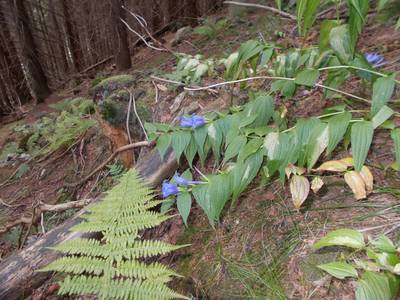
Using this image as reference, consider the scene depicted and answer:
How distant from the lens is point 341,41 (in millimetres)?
1530

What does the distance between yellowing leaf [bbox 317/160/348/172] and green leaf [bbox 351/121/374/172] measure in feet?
0.38

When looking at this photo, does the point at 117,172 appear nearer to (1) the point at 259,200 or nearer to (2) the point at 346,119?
(1) the point at 259,200

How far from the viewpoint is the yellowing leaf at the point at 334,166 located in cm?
147

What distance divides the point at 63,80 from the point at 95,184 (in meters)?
7.57

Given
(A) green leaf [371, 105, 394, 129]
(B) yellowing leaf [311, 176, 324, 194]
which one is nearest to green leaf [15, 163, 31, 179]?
(B) yellowing leaf [311, 176, 324, 194]

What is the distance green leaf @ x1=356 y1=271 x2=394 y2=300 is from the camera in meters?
1.03

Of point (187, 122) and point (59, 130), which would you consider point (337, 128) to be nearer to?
point (187, 122)

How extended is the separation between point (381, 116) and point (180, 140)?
98 cm

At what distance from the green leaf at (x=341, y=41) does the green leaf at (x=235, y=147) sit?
586mm

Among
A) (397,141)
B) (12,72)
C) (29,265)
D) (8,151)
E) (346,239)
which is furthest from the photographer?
(12,72)

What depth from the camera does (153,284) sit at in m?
1.33

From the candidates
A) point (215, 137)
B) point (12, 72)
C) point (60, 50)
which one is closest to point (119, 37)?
point (12, 72)

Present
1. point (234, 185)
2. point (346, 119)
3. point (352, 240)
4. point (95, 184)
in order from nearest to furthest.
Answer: point (352, 240) → point (346, 119) → point (234, 185) → point (95, 184)

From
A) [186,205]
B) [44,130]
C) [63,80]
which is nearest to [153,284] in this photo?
[186,205]
